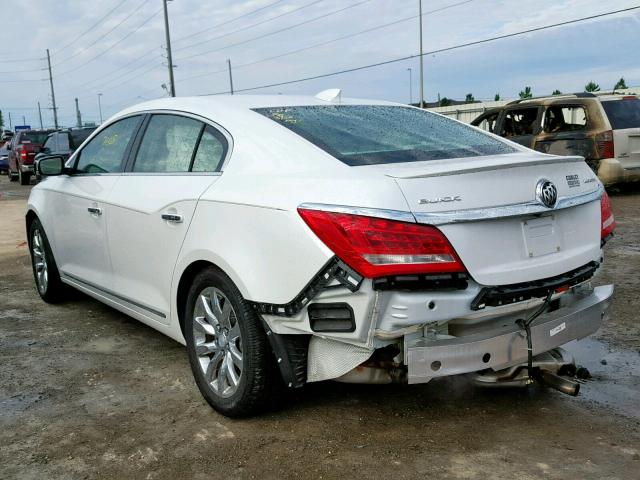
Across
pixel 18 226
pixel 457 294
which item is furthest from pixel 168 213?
pixel 18 226

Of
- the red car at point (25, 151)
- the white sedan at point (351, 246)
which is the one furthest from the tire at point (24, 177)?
the white sedan at point (351, 246)

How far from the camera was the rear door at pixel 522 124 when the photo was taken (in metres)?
11.8

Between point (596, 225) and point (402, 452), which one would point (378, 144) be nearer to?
point (596, 225)

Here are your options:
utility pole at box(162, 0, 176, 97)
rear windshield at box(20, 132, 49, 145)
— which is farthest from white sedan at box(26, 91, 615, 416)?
utility pole at box(162, 0, 176, 97)

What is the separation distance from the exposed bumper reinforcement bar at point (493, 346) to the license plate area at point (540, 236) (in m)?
0.31

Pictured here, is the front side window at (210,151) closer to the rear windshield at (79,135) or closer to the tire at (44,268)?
the tire at (44,268)

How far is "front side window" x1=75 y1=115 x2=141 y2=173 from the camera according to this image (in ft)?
15.1

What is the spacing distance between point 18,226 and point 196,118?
8.97 metres

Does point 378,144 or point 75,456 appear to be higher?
point 378,144

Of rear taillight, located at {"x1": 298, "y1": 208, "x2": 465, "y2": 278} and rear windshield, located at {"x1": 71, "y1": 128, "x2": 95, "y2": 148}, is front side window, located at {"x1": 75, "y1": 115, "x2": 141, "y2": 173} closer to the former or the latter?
rear taillight, located at {"x1": 298, "y1": 208, "x2": 465, "y2": 278}

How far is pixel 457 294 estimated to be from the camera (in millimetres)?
2789

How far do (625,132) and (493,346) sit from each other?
952 cm

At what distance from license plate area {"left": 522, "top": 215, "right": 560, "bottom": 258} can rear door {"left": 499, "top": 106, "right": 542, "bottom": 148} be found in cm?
904

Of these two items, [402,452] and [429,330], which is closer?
[429,330]
